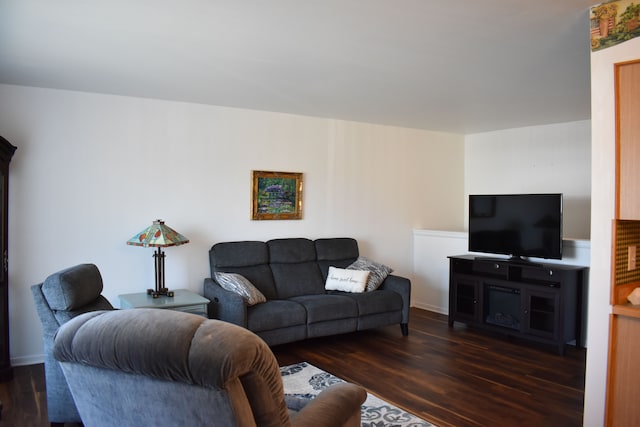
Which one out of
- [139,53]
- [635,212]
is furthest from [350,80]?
[635,212]

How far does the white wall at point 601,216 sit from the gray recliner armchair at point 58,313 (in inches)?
110

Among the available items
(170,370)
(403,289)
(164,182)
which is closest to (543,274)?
(403,289)

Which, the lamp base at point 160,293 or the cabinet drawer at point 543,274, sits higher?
the cabinet drawer at point 543,274

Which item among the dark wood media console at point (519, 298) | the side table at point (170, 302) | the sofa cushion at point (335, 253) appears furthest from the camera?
the sofa cushion at point (335, 253)

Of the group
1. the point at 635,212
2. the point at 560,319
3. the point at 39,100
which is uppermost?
the point at 39,100

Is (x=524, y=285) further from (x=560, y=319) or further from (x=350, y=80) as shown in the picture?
(x=350, y=80)

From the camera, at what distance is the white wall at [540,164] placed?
5.88 m

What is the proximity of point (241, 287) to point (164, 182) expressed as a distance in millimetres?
1269

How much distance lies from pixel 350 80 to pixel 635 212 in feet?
7.59

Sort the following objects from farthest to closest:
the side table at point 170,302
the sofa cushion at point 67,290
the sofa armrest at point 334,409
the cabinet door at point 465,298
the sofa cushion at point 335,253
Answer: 1. the sofa cushion at point 335,253
2. the cabinet door at point 465,298
3. the side table at point 170,302
4. the sofa cushion at point 67,290
5. the sofa armrest at point 334,409

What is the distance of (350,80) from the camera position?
13.3 ft

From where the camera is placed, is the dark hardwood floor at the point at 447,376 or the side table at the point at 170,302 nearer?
the dark hardwood floor at the point at 447,376

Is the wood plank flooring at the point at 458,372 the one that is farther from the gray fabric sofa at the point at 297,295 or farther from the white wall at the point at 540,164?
the white wall at the point at 540,164

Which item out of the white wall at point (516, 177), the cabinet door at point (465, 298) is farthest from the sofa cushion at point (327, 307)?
the white wall at point (516, 177)
